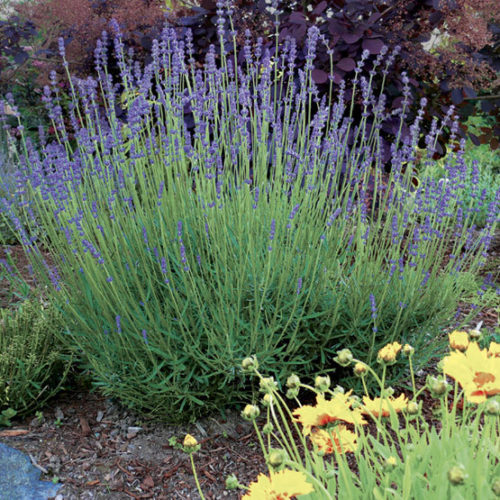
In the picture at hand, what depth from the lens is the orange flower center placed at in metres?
1.09

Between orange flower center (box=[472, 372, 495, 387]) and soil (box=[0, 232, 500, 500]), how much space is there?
1.46 m

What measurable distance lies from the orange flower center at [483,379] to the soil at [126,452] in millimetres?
1460

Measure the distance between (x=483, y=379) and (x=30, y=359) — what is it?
2.10 meters

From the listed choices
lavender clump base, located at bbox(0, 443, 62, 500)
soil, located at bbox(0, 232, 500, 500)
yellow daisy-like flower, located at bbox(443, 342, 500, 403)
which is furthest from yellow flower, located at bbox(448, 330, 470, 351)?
lavender clump base, located at bbox(0, 443, 62, 500)

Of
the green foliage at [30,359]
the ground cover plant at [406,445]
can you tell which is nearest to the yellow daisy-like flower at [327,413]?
the ground cover plant at [406,445]

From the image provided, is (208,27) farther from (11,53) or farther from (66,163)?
(66,163)

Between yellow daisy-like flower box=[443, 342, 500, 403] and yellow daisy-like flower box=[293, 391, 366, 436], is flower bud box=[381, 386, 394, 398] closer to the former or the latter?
yellow daisy-like flower box=[293, 391, 366, 436]

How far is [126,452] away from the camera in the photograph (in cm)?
248

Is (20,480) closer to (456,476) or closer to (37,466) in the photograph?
(37,466)

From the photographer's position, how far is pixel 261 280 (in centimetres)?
235

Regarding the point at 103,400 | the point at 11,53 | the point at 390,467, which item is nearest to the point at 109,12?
the point at 11,53

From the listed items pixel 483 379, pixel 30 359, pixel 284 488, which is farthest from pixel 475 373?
pixel 30 359

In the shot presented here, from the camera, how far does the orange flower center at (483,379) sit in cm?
109

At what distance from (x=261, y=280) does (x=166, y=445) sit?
2.77 feet
